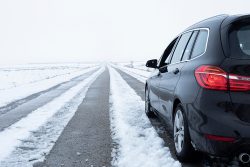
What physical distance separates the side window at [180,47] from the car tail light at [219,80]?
1315 millimetres

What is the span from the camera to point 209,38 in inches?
151

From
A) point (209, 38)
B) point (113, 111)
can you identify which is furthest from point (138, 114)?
point (209, 38)

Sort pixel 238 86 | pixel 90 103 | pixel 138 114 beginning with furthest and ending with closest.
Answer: pixel 90 103 → pixel 138 114 → pixel 238 86

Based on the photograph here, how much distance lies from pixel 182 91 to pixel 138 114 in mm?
3929

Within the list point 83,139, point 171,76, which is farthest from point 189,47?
point 83,139

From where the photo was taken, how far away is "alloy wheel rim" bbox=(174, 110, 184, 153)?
4199 millimetres

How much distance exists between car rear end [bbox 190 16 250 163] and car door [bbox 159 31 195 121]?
97cm

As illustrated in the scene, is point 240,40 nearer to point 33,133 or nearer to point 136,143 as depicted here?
point 136,143

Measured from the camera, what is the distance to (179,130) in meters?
4.32

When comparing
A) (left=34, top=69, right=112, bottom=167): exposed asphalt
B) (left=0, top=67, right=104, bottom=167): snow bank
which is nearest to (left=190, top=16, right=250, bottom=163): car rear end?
(left=34, top=69, right=112, bottom=167): exposed asphalt

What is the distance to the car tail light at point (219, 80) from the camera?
3.22 metres

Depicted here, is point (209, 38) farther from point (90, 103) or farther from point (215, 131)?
point (90, 103)

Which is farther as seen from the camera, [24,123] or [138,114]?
[138,114]

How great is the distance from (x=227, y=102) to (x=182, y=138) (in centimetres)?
110
